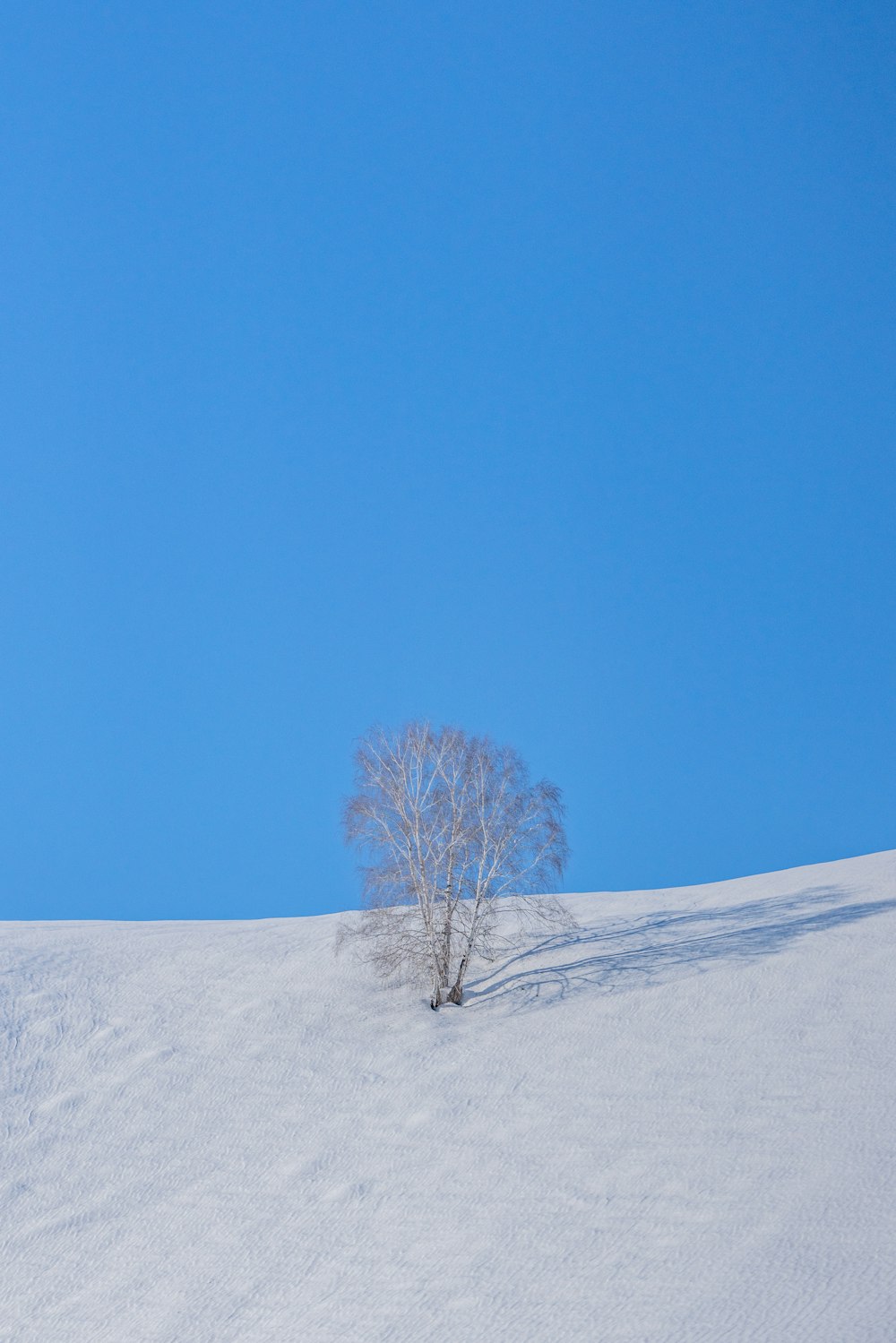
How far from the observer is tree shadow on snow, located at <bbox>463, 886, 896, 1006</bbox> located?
106 feet

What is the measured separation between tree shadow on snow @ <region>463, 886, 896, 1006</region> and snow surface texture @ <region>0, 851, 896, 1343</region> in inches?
5.0

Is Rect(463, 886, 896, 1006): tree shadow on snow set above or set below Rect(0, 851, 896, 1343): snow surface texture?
above

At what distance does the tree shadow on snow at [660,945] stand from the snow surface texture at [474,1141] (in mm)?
127

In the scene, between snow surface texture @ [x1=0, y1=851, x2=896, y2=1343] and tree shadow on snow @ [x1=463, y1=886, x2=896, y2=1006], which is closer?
snow surface texture @ [x1=0, y1=851, x2=896, y2=1343]

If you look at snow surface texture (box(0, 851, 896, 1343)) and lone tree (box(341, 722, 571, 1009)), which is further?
lone tree (box(341, 722, 571, 1009))

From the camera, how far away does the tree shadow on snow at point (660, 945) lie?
106 feet

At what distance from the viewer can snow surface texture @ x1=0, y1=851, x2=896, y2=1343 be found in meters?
19.1

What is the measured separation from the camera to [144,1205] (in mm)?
24641

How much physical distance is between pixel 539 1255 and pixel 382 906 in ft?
42.4

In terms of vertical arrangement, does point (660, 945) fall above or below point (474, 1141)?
above

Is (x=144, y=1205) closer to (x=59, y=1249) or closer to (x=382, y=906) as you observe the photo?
(x=59, y=1249)

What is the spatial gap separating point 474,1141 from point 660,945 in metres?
11.4

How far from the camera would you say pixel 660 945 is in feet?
114

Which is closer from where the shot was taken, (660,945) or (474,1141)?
(474,1141)
